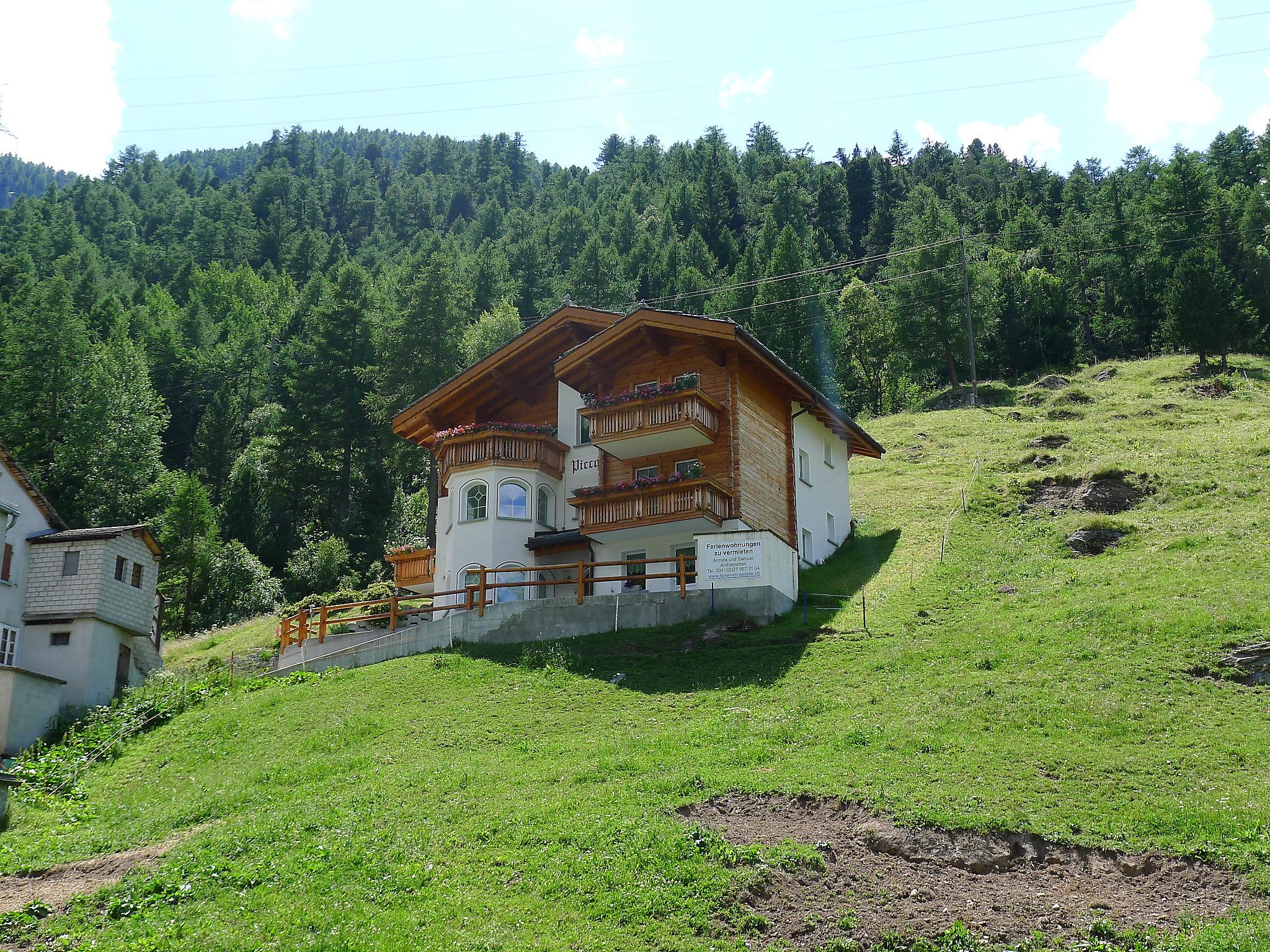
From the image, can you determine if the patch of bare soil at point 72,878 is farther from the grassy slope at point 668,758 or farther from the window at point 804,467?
the window at point 804,467

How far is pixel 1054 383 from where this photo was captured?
74.1 meters

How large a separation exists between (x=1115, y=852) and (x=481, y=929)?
934 centimetres

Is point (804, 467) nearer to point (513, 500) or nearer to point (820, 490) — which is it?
point (820, 490)

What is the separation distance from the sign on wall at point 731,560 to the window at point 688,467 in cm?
388

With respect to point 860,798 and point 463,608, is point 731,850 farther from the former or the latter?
point 463,608

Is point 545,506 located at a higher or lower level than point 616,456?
lower

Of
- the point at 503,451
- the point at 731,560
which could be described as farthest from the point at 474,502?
the point at 731,560

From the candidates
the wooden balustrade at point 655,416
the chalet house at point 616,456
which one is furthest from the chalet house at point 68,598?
the wooden balustrade at point 655,416

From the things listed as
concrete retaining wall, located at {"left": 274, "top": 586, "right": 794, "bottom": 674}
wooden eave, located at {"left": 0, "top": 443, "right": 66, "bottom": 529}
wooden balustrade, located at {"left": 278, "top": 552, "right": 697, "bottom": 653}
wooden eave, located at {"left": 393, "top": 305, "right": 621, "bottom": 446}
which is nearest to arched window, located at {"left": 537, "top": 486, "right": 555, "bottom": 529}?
wooden balustrade, located at {"left": 278, "top": 552, "right": 697, "bottom": 653}

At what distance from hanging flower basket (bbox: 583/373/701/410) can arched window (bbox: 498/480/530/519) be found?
12.3ft

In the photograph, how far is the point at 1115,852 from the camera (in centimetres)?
1725

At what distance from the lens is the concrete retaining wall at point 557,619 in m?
32.7

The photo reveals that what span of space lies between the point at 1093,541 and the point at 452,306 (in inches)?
1710

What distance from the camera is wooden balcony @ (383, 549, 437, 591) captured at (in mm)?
43438
